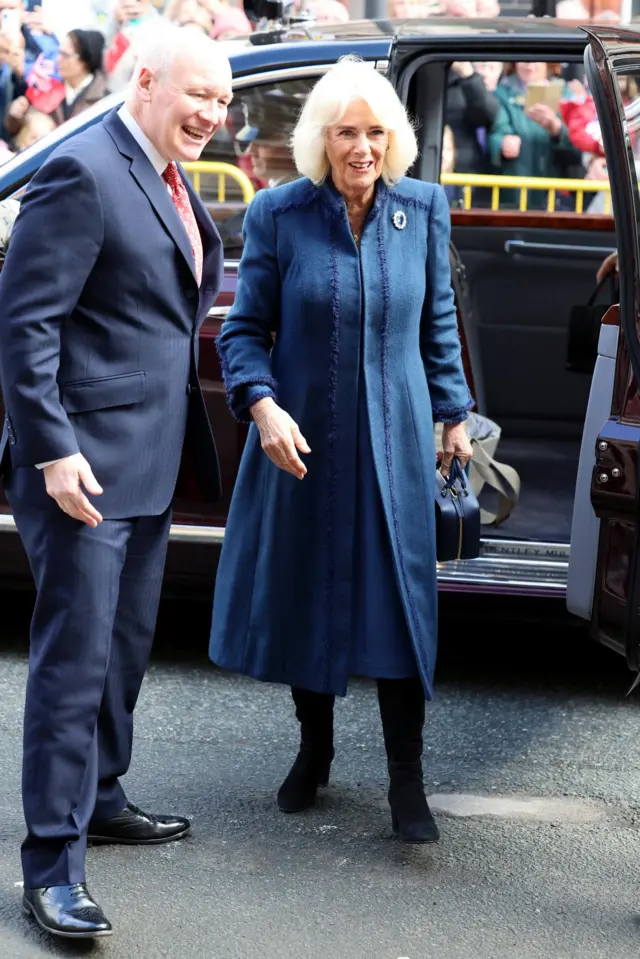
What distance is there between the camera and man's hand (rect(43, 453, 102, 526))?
2.77 m

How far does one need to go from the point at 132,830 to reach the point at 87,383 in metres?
1.09

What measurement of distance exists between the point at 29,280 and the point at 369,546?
100 cm

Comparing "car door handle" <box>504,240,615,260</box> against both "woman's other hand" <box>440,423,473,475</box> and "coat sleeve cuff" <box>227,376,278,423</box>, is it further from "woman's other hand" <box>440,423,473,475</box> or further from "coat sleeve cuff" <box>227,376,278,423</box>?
"coat sleeve cuff" <box>227,376,278,423</box>

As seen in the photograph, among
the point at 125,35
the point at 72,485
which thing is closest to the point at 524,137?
the point at 125,35

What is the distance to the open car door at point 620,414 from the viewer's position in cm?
308

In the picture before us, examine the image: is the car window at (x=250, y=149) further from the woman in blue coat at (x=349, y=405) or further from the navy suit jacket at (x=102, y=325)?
the navy suit jacket at (x=102, y=325)

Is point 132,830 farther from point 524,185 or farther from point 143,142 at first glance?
point 524,185

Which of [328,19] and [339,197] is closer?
[339,197]

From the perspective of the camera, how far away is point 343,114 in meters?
3.14

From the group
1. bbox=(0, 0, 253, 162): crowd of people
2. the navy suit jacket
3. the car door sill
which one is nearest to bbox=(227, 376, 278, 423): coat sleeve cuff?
the navy suit jacket

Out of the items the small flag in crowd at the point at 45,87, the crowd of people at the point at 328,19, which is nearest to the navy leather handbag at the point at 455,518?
the crowd of people at the point at 328,19

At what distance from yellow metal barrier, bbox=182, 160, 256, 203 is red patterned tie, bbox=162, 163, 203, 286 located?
1.28 metres

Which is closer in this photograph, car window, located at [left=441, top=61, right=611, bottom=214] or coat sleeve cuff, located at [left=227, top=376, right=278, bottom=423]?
coat sleeve cuff, located at [left=227, top=376, right=278, bottom=423]

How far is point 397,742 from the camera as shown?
3.40m
